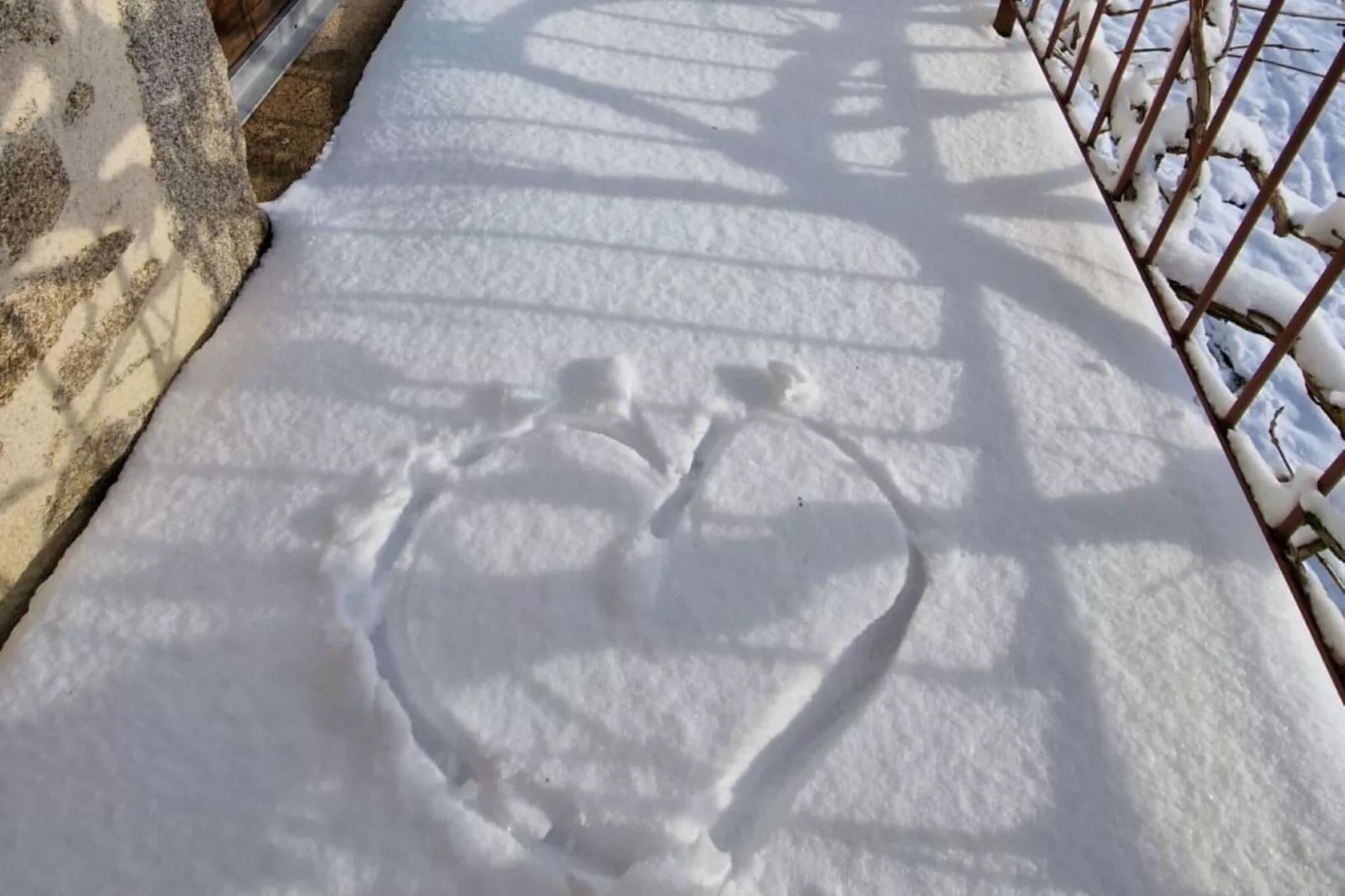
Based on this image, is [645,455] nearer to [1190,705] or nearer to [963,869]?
[963,869]

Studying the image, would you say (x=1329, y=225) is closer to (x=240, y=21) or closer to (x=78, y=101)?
(x=78, y=101)

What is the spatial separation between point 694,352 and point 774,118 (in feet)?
2.97

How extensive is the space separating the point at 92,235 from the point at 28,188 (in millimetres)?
156

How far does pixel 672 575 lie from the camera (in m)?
1.52

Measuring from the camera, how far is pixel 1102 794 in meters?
1.30

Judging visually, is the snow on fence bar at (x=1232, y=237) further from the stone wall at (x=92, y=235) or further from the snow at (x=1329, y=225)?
the stone wall at (x=92, y=235)

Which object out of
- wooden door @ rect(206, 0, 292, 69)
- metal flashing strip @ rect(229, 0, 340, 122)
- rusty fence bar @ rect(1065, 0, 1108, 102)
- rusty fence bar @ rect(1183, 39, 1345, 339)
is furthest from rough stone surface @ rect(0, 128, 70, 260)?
rusty fence bar @ rect(1065, 0, 1108, 102)

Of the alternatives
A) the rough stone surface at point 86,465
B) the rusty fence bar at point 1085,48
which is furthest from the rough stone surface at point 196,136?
the rusty fence bar at point 1085,48

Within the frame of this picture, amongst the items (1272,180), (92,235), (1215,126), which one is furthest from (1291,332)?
(92,235)

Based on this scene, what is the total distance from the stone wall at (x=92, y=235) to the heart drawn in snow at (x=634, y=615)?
1.84 ft

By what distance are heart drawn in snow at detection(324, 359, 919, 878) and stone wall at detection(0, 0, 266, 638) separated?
0.56 meters

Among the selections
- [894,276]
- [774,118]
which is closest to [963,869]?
[894,276]

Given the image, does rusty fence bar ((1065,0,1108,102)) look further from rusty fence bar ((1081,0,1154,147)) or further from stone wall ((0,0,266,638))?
stone wall ((0,0,266,638))

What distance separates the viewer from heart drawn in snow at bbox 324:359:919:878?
1309 millimetres
